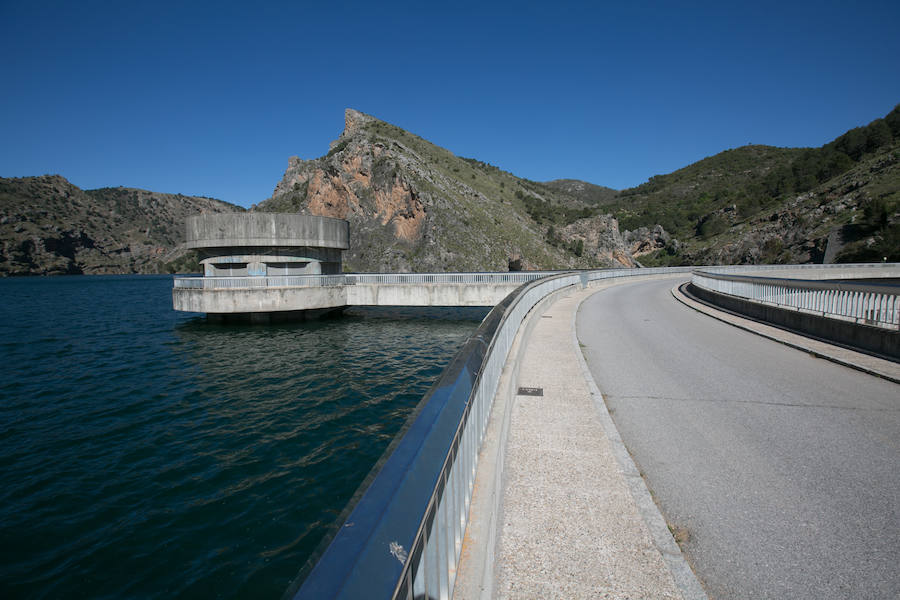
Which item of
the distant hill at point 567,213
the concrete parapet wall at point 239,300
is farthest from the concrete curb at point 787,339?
the distant hill at point 567,213

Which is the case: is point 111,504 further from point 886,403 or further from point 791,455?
point 886,403

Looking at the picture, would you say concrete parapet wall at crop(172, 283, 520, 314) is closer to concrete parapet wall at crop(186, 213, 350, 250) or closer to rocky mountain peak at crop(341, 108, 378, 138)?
concrete parapet wall at crop(186, 213, 350, 250)

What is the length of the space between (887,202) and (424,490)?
66.4 meters

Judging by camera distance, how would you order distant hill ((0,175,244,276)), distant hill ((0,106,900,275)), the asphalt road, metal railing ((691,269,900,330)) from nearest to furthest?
the asphalt road < metal railing ((691,269,900,330)) < distant hill ((0,106,900,275)) < distant hill ((0,175,244,276))

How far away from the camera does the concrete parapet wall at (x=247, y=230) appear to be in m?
26.2

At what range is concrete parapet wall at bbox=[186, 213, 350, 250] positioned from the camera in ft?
86.1

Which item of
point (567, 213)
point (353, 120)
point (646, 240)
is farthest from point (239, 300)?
point (646, 240)

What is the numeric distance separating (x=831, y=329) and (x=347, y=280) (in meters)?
23.8

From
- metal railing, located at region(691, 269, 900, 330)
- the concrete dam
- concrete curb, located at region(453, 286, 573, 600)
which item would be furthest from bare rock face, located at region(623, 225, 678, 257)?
concrete curb, located at region(453, 286, 573, 600)

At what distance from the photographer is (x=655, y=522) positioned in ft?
11.0

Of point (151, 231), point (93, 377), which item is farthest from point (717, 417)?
point (151, 231)

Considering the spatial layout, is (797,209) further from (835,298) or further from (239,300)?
(239,300)

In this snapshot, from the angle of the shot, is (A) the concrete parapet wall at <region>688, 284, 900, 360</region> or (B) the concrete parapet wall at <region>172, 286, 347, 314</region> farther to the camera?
(B) the concrete parapet wall at <region>172, 286, 347, 314</region>

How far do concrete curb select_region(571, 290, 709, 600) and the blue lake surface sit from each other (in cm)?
429
